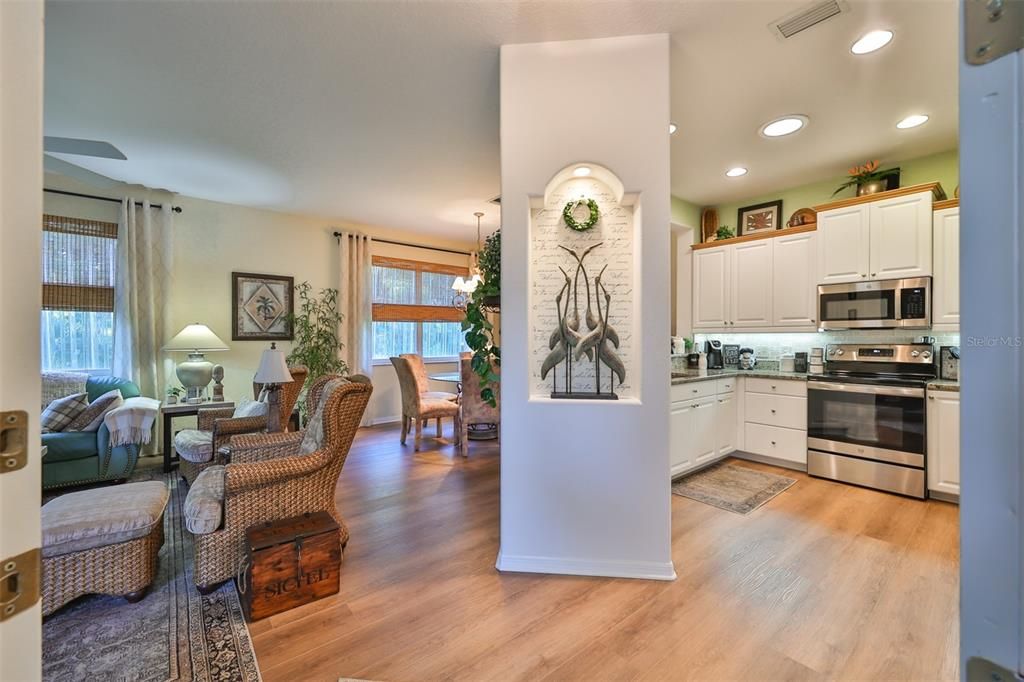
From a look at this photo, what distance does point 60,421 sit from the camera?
10.7ft

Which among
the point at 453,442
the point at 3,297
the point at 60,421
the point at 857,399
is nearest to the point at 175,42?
the point at 3,297

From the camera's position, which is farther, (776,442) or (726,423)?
(726,423)

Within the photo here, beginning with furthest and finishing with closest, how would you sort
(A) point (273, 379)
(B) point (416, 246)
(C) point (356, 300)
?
1. (B) point (416, 246)
2. (C) point (356, 300)
3. (A) point (273, 379)

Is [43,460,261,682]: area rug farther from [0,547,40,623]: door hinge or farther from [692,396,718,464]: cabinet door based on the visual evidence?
[692,396,718,464]: cabinet door

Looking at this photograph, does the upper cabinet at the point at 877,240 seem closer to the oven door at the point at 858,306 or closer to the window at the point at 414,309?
the oven door at the point at 858,306

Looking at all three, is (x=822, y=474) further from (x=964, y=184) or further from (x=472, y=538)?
(x=964, y=184)

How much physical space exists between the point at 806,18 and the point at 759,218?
2.80m

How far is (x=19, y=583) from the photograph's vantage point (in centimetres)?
49

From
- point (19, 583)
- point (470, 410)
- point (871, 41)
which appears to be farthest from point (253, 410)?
point (871, 41)

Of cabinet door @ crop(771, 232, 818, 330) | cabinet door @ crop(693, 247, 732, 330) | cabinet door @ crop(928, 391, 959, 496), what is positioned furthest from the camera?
cabinet door @ crop(693, 247, 732, 330)

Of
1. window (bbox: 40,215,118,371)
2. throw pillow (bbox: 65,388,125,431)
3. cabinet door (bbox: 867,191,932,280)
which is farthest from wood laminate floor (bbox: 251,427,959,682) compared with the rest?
window (bbox: 40,215,118,371)

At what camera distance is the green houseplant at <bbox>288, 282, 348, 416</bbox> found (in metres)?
5.23

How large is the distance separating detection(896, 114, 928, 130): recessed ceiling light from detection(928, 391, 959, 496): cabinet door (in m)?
1.91

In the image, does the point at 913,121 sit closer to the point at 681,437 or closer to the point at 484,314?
the point at 681,437
